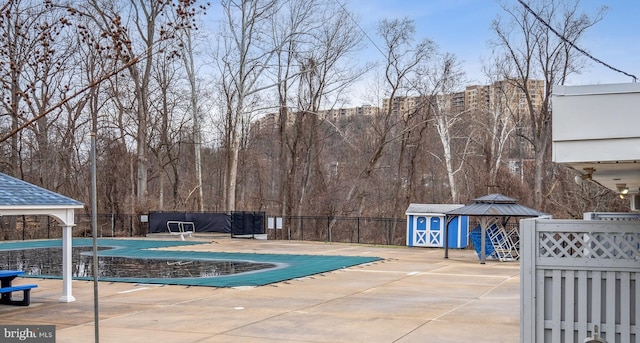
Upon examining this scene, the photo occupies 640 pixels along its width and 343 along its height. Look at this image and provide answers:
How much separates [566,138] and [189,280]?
509 inches

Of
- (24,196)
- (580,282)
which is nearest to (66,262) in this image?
(24,196)

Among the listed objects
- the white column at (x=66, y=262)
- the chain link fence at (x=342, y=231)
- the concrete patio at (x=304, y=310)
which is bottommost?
the chain link fence at (x=342, y=231)

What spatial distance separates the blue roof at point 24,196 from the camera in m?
12.2

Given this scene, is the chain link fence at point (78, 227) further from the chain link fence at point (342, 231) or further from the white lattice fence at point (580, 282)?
the white lattice fence at point (580, 282)

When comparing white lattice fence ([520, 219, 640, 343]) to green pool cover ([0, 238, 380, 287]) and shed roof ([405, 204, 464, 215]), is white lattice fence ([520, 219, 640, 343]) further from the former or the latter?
shed roof ([405, 204, 464, 215])

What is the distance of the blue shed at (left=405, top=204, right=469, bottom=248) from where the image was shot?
2897 centimetres

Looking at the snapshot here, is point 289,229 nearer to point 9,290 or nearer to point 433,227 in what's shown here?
point 433,227

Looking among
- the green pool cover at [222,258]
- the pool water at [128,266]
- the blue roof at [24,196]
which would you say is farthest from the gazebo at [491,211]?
the blue roof at [24,196]

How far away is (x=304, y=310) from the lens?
12.4 m

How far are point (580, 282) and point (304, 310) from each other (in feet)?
20.2

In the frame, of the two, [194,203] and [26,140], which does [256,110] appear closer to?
[194,203]

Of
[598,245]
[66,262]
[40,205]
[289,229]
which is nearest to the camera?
[598,245]

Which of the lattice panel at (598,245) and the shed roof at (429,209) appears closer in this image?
the lattice panel at (598,245)

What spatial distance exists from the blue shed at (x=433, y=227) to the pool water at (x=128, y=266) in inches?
388
